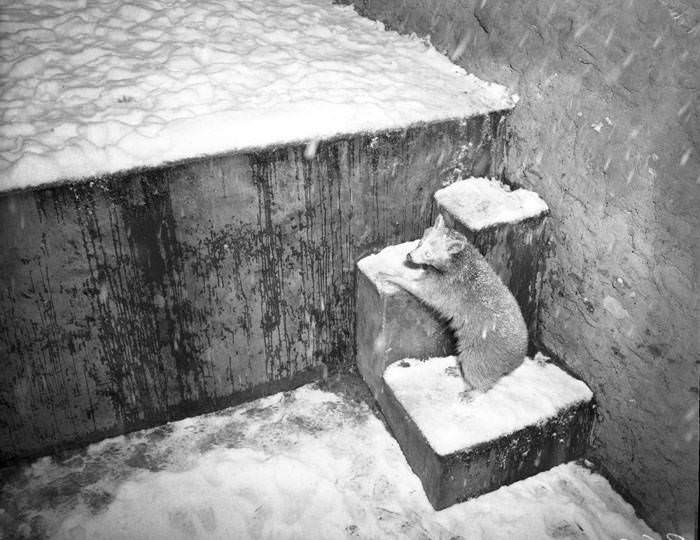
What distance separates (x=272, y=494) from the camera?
4.09 m

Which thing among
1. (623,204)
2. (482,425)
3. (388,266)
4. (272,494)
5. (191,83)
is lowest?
(272,494)

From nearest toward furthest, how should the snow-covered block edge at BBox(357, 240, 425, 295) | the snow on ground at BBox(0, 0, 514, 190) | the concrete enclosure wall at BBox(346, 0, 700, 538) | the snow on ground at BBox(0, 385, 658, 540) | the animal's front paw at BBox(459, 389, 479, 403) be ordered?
the concrete enclosure wall at BBox(346, 0, 700, 538) → the snow on ground at BBox(0, 385, 658, 540) → the snow on ground at BBox(0, 0, 514, 190) → the animal's front paw at BBox(459, 389, 479, 403) → the snow-covered block edge at BBox(357, 240, 425, 295)

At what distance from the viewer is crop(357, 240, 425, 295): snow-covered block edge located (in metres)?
4.31

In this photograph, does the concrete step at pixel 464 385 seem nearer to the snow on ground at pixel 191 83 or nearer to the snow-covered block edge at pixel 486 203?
the snow-covered block edge at pixel 486 203

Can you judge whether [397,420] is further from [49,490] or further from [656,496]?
[49,490]

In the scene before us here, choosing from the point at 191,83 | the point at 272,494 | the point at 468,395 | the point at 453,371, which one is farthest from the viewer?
the point at 191,83

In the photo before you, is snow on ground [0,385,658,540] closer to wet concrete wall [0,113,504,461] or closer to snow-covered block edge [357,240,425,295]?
wet concrete wall [0,113,504,461]

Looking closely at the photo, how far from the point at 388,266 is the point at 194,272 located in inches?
55.1

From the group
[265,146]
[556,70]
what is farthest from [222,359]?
[556,70]

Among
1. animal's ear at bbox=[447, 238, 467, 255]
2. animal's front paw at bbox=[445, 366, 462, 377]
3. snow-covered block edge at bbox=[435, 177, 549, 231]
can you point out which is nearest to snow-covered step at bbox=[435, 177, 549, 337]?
snow-covered block edge at bbox=[435, 177, 549, 231]

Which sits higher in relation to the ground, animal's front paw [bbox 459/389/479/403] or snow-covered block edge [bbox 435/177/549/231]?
snow-covered block edge [bbox 435/177/549/231]

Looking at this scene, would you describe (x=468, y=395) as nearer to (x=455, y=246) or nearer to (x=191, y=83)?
(x=455, y=246)

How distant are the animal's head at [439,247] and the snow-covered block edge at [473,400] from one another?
0.86m

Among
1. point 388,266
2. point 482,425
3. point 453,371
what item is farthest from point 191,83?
point 482,425
